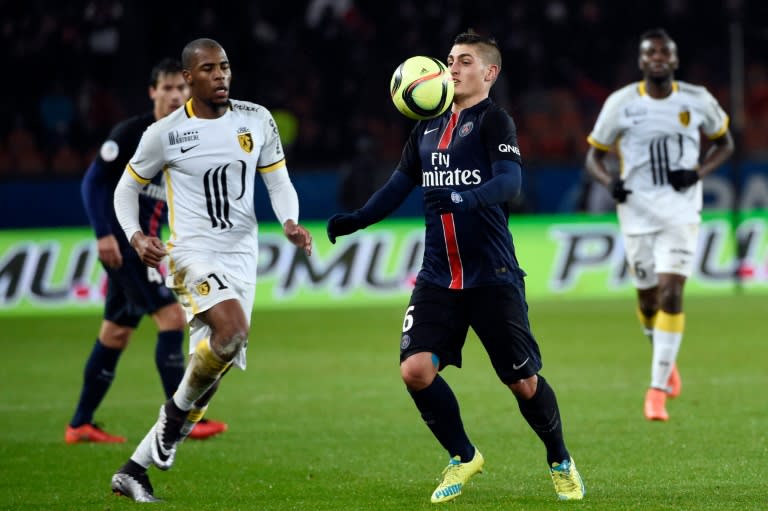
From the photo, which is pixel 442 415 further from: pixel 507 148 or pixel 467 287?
pixel 507 148

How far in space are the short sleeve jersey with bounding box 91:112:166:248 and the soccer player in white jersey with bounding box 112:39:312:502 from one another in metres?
1.70

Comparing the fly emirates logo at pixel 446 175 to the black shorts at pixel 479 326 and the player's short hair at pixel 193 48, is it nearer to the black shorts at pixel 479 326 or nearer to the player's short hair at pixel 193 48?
the black shorts at pixel 479 326

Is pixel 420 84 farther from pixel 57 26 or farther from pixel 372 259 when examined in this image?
pixel 57 26

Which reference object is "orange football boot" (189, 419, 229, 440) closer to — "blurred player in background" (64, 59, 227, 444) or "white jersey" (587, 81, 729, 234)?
"blurred player in background" (64, 59, 227, 444)

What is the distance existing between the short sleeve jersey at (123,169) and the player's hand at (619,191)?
3251mm

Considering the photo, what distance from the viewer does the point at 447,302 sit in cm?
634

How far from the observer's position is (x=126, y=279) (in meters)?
8.74

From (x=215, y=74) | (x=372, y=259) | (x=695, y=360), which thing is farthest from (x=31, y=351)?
(x=215, y=74)

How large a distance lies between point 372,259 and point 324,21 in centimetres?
721

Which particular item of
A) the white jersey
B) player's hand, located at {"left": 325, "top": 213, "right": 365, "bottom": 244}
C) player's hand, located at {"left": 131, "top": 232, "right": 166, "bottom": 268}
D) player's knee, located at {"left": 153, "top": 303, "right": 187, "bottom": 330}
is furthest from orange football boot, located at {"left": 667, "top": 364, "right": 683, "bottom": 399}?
player's hand, located at {"left": 131, "top": 232, "right": 166, "bottom": 268}

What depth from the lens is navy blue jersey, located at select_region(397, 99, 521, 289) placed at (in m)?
6.32

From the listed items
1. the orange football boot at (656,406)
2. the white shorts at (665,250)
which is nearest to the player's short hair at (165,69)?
the white shorts at (665,250)

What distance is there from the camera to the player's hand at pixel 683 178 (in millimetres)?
9609

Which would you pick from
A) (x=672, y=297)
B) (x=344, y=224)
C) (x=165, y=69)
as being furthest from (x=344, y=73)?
(x=344, y=224)
